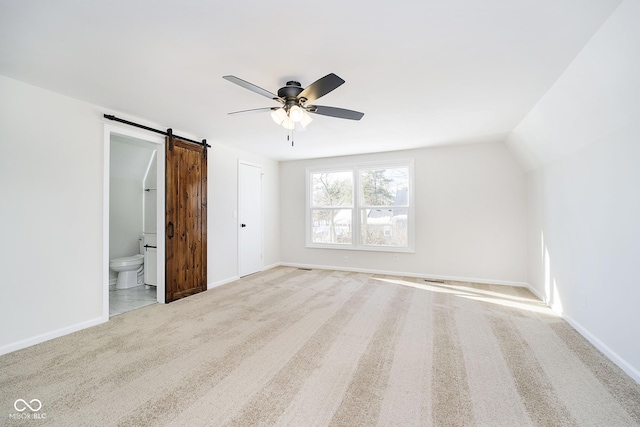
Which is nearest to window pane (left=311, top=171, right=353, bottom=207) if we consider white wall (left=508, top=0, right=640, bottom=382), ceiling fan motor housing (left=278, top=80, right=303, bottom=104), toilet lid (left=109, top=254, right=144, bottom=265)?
white wall (left=508, top=0, right=640, bottom=382)

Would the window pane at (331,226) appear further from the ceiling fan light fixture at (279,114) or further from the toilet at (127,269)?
the ceiling fan light fixture at (279,114)

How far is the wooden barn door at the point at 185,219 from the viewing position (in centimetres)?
393

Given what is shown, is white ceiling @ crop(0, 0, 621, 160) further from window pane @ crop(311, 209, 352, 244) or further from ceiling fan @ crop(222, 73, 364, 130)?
window pane @ crop(311, 209, 352, 244)

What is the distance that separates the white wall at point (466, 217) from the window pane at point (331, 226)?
66cm

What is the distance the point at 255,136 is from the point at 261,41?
2.47 metres

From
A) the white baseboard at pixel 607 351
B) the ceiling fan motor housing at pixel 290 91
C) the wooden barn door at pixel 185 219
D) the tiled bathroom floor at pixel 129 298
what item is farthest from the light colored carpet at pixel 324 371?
the ceiling fan motor housing at pixel 290 91

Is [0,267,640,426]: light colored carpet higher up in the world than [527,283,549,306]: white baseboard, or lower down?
lower down

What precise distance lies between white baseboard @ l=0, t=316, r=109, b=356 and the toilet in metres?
1.49

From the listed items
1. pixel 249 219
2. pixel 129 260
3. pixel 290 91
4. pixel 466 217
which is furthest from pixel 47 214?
pixel 466 217

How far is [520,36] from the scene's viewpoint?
190 cm

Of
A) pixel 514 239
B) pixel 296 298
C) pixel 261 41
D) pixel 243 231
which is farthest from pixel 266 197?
pixel 514 239

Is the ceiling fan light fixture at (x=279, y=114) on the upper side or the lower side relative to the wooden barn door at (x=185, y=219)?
upper

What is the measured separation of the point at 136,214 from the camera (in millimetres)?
5121

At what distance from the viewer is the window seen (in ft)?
17.9
